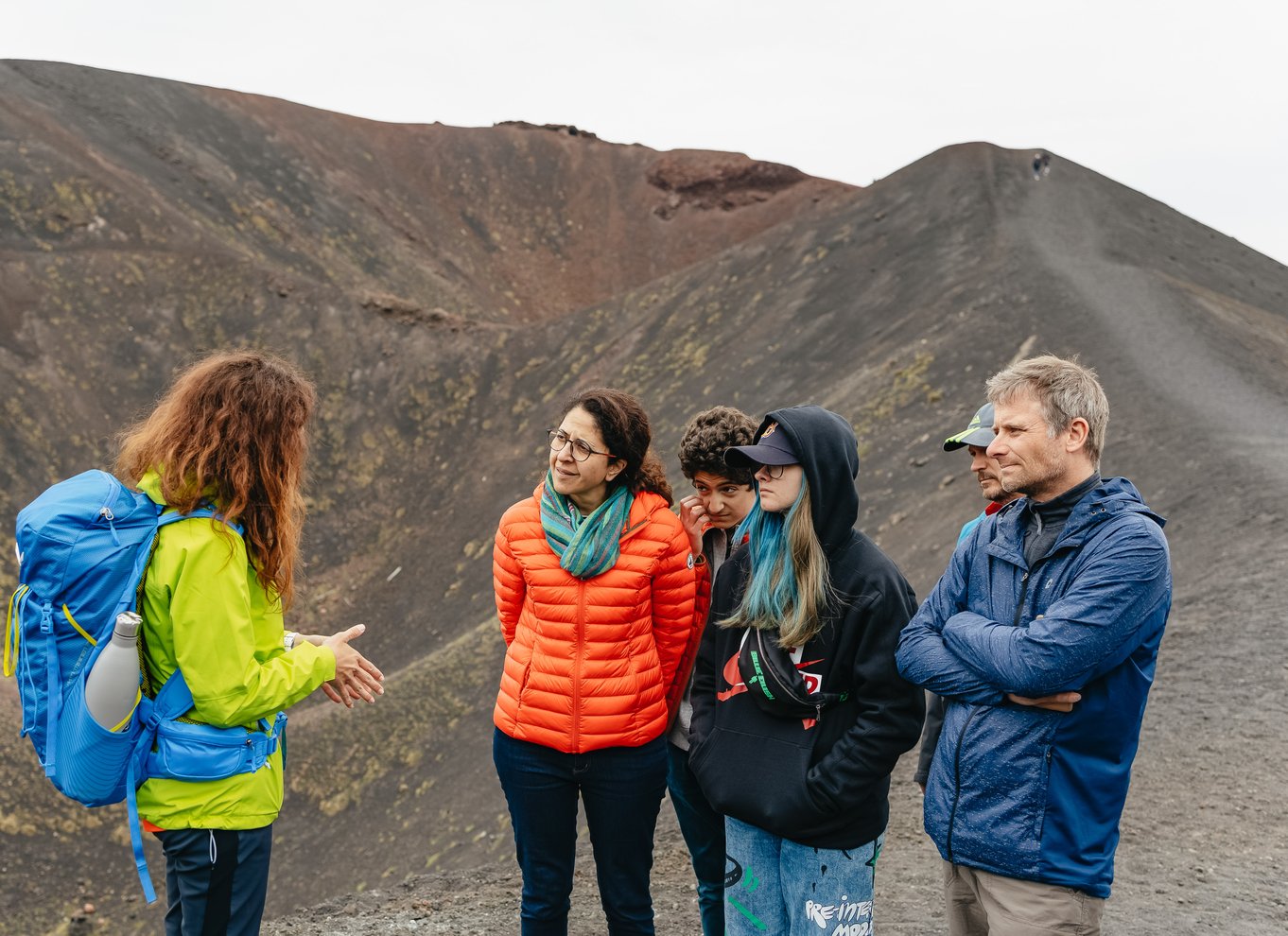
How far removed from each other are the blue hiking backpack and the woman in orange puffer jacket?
1.14 metres

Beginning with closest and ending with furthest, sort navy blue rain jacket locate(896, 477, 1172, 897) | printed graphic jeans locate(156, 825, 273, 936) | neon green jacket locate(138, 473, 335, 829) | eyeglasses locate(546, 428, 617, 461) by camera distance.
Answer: navy blue rain jacket locate(896, 477, 1172, 897) → neon green jacket locate(138, 473, 335, 829) → printed graphic jeans locate(156, 825, 273, 936) → eyeglasses locate(546, 428, 617, 461)

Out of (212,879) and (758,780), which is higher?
(758,780)

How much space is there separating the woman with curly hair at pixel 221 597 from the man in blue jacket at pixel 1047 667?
6.54 ft

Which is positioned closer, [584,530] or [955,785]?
[955,785]

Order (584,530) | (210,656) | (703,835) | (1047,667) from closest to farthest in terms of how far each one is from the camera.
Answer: (1047,667) → (210,656) → (584,530) → (703,835)

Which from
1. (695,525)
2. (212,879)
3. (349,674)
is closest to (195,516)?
(349,674)

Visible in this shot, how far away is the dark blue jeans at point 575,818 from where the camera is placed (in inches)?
158

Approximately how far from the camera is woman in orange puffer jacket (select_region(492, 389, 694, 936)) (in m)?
4.00

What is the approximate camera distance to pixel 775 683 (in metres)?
3.40

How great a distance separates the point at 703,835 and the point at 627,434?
62.7 inches

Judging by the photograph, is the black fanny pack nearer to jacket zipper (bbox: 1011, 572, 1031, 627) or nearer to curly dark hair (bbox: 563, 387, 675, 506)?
jacket zipper (bbox: 1011, 572, 1031, 627)

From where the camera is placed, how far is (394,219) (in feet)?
131

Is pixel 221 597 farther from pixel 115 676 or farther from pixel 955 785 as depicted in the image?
pixel 955 785

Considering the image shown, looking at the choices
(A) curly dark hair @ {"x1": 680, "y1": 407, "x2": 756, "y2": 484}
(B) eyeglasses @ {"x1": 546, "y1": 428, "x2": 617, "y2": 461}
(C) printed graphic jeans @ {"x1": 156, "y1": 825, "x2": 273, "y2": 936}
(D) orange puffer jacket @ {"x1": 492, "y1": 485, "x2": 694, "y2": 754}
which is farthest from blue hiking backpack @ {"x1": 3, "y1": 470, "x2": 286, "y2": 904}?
(A) curly dark hair @ {"x1": 680, "y1": 407, "x2": 756, "y2": 484}
